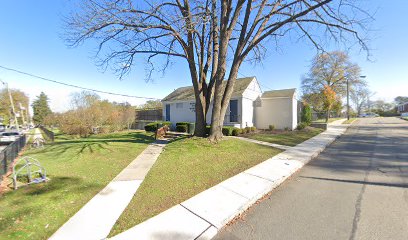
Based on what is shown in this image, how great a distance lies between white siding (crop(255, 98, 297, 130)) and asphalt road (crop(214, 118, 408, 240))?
38.4 ft

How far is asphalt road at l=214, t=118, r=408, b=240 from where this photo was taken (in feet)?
9.37

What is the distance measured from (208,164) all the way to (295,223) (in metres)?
3.70

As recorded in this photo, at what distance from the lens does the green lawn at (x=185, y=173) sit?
3.53 meters

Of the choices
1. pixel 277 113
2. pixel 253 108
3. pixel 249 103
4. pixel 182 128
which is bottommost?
pixel 182 128

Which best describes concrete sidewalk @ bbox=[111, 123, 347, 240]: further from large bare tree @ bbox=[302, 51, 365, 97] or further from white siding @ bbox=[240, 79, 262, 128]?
large bare tree @ bbox=[302, 51, 365, 97]

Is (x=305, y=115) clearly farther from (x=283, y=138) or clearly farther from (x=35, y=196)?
(x=35, y=196)

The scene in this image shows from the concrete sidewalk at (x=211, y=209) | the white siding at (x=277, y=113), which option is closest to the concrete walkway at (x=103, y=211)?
the concrete sidewalk at (x=211, y=209)

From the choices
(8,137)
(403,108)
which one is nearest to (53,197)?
(8,137)

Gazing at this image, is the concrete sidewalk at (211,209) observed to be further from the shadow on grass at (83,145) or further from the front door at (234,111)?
the front door at (234,111)

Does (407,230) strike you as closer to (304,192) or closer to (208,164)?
(304,192)

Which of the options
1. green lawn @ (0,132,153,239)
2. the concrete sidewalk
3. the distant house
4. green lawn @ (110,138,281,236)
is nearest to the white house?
green lawn @ (110,138,281,236)

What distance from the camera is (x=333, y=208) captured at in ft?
11.7

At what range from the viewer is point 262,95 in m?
19.5

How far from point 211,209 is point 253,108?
16.0 metres
